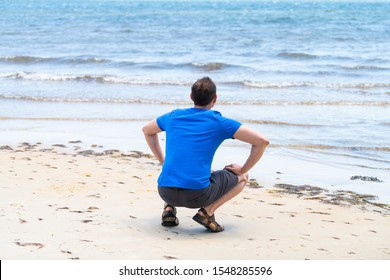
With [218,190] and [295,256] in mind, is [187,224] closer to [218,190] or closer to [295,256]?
[218,190]

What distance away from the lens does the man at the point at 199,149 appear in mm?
5219

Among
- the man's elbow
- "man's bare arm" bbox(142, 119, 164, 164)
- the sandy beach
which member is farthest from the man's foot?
the man's elbow

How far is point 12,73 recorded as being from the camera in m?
19.1

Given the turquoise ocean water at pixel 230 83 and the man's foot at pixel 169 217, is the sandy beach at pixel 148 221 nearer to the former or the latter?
the man's foot at pixel 169 217

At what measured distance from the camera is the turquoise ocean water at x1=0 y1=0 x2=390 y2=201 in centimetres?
1065

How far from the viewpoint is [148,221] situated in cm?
564

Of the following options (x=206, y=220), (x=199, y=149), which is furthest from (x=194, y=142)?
(x=206, y=220)

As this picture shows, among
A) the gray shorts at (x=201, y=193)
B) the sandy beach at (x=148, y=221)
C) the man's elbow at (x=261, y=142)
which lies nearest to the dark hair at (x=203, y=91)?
the man's elbow at (x=261, y=142)

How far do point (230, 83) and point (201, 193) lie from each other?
39.5ft

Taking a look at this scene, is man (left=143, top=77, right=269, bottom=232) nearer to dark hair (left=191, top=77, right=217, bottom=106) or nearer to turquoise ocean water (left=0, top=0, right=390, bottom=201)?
dark hair (left=191, top=77, right=217, bottom=106)

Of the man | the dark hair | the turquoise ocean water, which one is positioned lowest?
the turquoise ocean water

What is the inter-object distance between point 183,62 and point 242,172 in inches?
644

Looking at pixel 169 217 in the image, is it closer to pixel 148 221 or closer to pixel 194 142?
pixel 148 221

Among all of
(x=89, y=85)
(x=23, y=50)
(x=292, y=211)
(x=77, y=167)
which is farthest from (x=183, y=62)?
(x=292, y=211)
